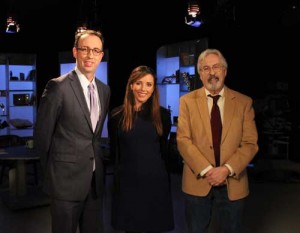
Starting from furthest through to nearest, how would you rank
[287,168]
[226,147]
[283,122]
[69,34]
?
[69,34] < [283,122] < [287,168] < [226,147]

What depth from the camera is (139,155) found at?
8.87 feet

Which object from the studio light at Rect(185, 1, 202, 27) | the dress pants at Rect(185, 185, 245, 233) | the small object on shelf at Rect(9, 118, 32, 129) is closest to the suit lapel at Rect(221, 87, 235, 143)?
the dress pants at Rect(185, 185, 245, 233)

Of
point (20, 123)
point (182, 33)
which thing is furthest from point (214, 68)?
point (20, 123)

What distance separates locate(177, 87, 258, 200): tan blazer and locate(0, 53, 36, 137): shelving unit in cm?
689

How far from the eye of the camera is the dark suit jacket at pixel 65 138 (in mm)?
2309

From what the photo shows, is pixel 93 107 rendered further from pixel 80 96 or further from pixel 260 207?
pixel 260 207

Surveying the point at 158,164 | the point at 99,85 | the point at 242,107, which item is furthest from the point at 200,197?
the point at 99,85

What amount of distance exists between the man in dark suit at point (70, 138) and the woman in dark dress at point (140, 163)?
347mm

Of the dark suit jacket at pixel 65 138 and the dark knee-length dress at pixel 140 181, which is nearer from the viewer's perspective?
the dark suit jacket at pixel 65 138

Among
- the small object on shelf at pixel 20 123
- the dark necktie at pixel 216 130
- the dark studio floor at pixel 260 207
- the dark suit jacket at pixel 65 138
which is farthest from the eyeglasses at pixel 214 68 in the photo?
the small object on shelf at pixel 20 123

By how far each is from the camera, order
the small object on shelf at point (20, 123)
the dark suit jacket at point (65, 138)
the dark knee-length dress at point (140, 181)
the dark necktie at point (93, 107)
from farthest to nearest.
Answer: the small object on shelf at point (20, 123), the dark knee-length dress at point (140, 181), the dark necktie at point (93, 107), the dark suit jacket at point (65, 138)

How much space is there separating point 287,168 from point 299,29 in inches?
95.6

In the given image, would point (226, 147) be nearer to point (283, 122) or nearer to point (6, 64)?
point (283, 122)

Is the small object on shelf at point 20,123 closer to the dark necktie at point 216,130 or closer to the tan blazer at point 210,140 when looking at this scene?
the tan blazer at point 210,140
